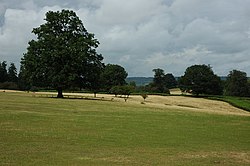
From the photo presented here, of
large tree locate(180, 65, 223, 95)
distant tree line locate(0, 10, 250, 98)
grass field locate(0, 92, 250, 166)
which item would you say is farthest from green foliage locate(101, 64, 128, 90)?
grass field locate(0, 92, 250, 166)

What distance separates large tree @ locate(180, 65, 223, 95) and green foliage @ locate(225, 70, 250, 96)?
66.7 ft

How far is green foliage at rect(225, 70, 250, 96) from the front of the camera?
139 metres

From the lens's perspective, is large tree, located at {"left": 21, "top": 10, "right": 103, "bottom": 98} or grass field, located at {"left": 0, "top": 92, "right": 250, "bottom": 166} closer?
grass field, located at {"left": 0, "top": 92, "right": 250, "bottom": 166}

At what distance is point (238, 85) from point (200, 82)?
3203 cm

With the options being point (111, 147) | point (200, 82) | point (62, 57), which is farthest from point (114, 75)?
point (111, 147)

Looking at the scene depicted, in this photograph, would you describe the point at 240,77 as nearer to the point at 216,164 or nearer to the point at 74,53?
the point at 74,53

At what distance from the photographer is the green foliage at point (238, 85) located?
139 m

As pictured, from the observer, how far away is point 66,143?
55.1 ft

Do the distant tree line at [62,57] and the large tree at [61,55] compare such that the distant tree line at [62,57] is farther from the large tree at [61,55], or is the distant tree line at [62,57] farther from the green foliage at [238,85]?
the green foliage at [238,85]

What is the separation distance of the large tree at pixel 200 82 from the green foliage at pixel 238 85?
20.3 m

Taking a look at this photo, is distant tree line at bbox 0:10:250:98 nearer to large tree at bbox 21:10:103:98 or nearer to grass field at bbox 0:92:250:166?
large tree at bbox 21:10:103:98

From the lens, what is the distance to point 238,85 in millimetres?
140750

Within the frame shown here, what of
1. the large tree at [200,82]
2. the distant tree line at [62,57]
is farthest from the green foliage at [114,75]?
the distant tree line at [62,57]

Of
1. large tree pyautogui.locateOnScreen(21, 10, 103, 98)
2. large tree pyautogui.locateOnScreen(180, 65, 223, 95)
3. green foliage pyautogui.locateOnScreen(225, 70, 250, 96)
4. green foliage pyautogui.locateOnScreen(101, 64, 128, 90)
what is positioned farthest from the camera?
green foliage pyautogui.locateOnScreen(101, 64, 128, 90)
